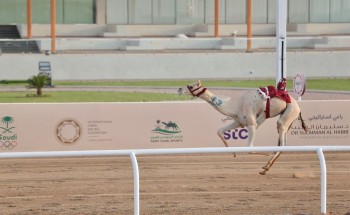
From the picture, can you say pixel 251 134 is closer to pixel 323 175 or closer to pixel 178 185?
pixel 178 185

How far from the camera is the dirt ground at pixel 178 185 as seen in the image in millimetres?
17609

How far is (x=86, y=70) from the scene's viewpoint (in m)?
52.0

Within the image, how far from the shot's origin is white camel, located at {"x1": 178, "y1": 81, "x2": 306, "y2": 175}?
75.4 ft

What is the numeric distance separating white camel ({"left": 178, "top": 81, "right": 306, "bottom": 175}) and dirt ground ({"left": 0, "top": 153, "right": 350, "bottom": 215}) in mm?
748

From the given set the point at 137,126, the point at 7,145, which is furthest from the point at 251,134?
the point at 7,145

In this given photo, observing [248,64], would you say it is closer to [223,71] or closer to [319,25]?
[223,71]

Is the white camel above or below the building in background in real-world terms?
below

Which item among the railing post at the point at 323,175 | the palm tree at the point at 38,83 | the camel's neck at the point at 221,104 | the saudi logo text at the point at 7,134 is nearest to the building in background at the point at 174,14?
the palm tree at the point at 38,83

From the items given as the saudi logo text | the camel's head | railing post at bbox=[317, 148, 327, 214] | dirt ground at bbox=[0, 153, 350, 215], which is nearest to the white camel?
the camel's head

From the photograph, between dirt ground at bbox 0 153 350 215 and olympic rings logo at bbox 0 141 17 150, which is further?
olympic rings logo at bbox 0 141 17 150

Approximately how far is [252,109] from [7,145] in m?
5.14

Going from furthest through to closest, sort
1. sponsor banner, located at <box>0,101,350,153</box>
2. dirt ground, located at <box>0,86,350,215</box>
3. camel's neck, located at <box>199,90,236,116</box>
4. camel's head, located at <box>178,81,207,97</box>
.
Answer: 1. sponsor banner, located at <box>0,101,350,153</box>
2. camel's neck, located at <box>199,90,236,116</box>
3. camel's head, located at <box>178,81,207,97</box>
4. dirt ground, located at <box>0,86,350,215</box>

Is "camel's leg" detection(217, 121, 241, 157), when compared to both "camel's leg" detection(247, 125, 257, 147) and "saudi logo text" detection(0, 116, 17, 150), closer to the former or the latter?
"camel's leg" detection(247, 125, 257, 147)

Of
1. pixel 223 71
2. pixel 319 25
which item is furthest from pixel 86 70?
pixel 319 25
